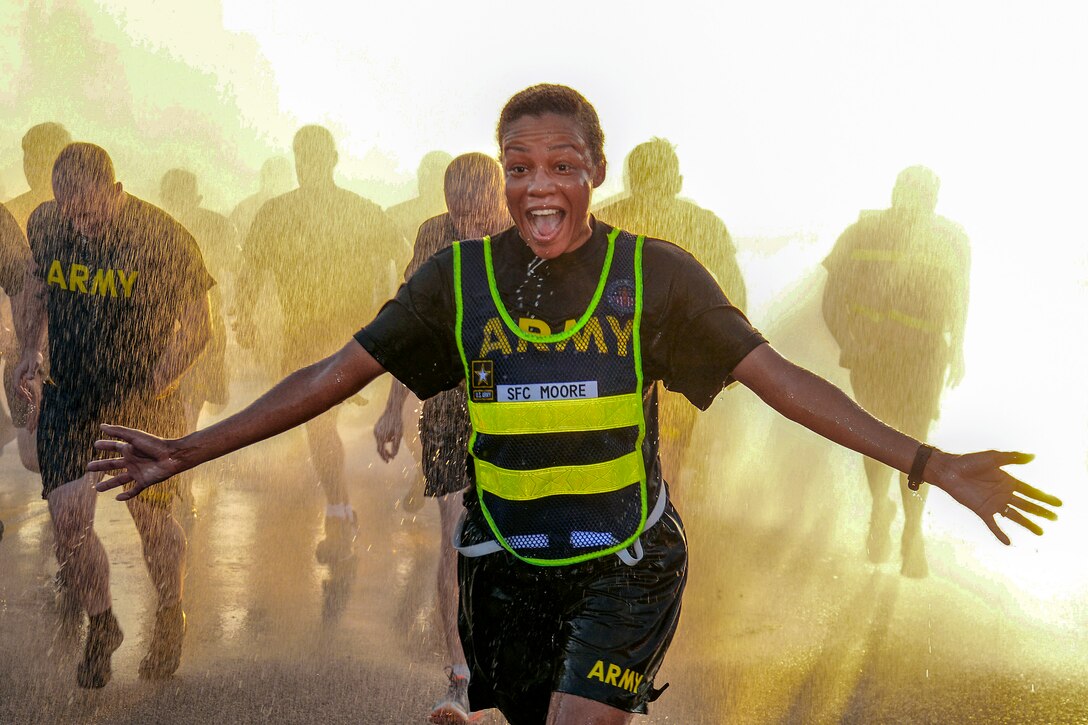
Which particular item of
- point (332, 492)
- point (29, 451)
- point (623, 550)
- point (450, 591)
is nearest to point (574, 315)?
point (623, 550)

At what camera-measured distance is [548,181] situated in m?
2.79

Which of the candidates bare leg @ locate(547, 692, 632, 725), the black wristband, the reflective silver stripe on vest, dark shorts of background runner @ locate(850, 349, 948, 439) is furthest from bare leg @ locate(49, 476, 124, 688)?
dark shorts of background runner @ locate(850, 349, 948, 439)

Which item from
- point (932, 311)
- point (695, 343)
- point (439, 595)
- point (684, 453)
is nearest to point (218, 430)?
point (695, 343)

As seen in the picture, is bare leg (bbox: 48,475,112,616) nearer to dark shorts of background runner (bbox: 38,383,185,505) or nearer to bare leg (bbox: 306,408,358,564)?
dark shorts of background runner (bbox: 38,383,185,505)

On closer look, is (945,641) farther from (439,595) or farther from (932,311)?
(439,595)

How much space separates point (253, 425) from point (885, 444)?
1409 mm

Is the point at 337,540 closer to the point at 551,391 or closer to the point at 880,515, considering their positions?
the point at 880,515

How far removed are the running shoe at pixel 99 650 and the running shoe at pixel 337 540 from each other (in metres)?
1.83

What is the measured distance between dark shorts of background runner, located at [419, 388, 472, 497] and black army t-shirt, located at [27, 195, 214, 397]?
1.11 meters

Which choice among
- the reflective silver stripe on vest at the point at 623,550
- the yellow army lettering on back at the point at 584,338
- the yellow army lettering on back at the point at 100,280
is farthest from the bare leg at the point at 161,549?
the yellow army lettering on back at the point at 584,338

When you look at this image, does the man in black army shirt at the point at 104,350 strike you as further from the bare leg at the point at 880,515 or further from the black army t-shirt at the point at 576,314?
the bare leg at the point at 880,515

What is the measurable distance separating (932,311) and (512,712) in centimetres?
467

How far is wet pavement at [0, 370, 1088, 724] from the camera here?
4660mm

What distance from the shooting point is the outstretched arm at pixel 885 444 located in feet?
8.30
